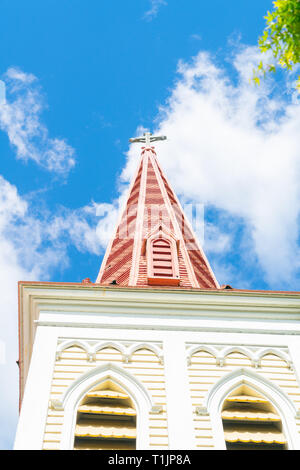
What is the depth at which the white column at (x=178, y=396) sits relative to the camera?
8.65 m

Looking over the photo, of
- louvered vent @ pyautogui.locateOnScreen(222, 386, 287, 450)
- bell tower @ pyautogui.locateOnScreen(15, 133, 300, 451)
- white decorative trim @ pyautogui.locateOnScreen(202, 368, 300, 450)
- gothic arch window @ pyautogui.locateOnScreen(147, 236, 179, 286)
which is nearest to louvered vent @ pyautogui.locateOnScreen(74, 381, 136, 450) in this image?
bell tower @ pyautogui.locateOnScreen(15, 133, 300, 451)

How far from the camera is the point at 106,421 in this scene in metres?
9.16

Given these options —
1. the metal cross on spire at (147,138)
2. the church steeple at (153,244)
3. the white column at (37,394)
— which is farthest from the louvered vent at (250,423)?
the metal cross on spire at (147,138)

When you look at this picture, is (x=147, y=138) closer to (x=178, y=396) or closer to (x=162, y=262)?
(x=162, y=262)

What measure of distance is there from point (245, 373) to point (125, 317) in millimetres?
2521

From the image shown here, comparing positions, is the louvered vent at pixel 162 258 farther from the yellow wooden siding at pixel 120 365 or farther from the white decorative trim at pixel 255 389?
the white decorative trim at pixel 255 389

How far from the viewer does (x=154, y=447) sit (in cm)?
855

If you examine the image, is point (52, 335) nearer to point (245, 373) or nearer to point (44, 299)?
point (44, 299)

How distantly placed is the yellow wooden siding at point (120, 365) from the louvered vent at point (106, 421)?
13.1 inches

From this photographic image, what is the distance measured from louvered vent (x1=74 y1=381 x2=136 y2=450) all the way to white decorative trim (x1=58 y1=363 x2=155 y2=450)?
0.09 m

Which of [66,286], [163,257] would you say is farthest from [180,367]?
[163,257]

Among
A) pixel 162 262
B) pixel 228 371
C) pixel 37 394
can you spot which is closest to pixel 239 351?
pixel 228 371

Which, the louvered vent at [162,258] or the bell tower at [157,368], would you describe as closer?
the bell tower at [157,368]

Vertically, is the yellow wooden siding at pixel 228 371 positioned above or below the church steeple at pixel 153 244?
below
